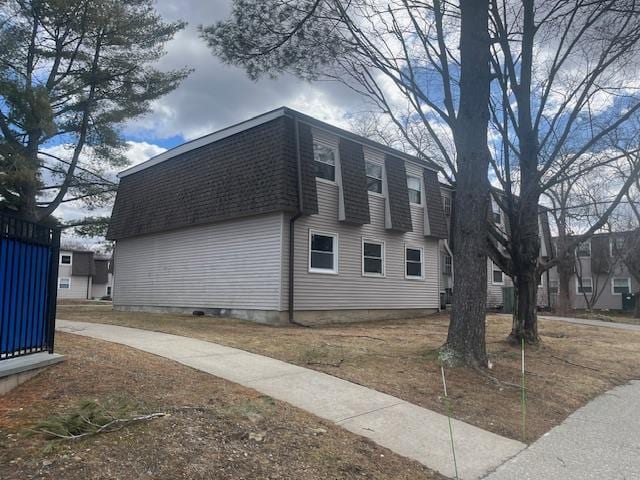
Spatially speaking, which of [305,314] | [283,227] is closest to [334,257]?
[305,314]

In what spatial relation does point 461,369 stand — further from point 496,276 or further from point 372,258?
point 496,276

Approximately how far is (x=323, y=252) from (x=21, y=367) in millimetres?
10590

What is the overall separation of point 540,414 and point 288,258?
853 cm

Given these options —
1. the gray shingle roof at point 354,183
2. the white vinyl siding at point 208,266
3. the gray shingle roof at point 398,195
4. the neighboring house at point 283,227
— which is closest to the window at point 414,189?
the neighboring house at point 283,227

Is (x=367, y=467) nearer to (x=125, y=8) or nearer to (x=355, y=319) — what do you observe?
(x=355, y=319)

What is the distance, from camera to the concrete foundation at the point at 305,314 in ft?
46.0

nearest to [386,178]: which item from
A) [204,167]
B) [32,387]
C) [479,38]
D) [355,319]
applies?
[355,319]

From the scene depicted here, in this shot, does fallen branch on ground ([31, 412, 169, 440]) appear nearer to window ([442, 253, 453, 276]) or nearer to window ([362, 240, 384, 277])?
window ([362, 240, 384, 277])

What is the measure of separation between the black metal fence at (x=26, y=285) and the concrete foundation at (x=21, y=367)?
0.26 feet

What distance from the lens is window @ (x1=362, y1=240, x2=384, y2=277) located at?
16.8 m

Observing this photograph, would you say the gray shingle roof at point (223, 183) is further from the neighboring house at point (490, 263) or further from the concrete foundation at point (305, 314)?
the neighboring house at point (490, 263)

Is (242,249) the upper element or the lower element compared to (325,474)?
upper

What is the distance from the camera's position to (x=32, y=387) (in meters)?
5.18

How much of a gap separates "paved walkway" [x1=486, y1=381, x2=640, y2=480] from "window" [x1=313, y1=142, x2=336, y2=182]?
32.7ft
